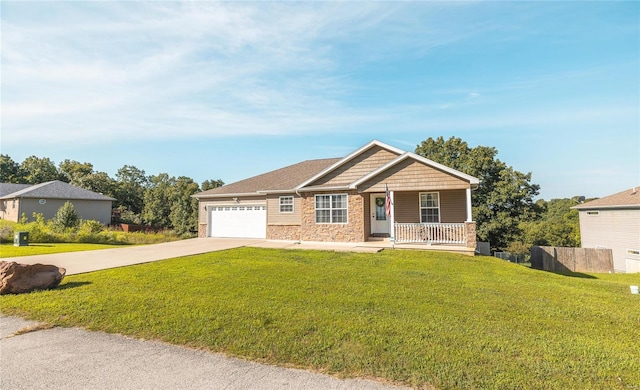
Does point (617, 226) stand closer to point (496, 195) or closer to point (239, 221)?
point (496, 195)

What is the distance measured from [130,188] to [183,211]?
58.6 feet

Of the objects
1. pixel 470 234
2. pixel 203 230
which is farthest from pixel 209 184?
pixel 470 234

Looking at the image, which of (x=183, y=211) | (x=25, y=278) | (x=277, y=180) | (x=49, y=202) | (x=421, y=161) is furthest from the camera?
(x=183, y=211)

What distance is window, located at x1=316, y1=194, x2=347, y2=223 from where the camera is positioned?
15.7m

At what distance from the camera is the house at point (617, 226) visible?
60.0ft

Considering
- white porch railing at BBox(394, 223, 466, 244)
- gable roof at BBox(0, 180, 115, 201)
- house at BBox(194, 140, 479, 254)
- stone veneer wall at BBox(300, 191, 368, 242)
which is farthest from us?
gable roof at BBox(0, 180, 115, 201)

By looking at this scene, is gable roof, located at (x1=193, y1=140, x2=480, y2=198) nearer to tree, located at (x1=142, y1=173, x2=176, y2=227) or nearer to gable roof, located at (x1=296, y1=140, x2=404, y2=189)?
gable roof, located at (x1=296, y1=140, x2=404, y2=189)

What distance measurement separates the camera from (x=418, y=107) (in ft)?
58.5

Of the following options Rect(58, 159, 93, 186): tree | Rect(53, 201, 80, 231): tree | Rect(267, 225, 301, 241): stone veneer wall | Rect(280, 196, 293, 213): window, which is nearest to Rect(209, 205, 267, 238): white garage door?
Rect(267, 225, 301, 241): stone veneer wall

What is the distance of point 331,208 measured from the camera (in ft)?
52.2

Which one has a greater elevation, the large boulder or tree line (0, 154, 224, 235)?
tree line (0, 154, 224, 235)

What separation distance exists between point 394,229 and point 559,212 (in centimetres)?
5592

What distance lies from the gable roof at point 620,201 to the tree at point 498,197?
3711mm

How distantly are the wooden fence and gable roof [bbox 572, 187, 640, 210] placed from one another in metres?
5.48
